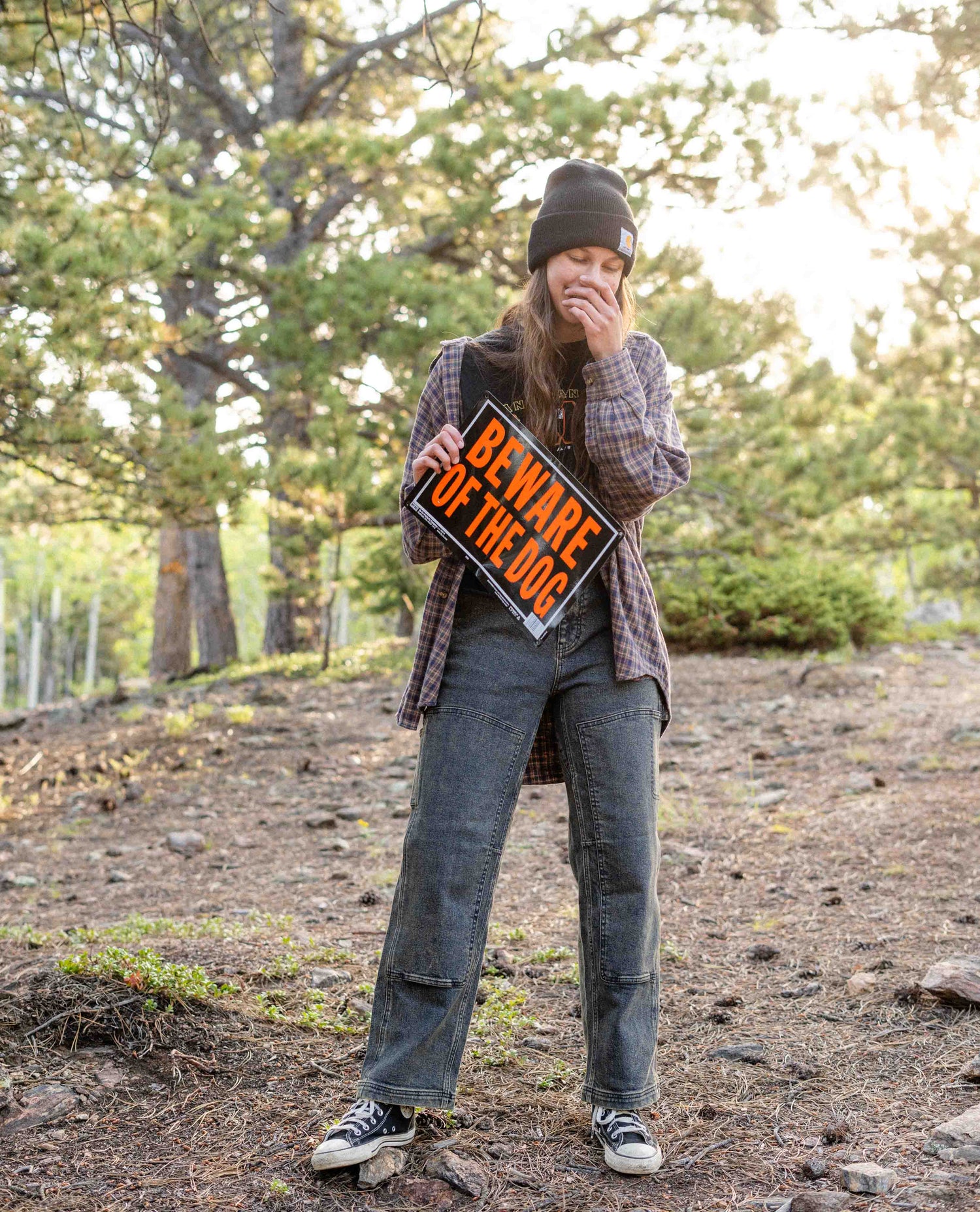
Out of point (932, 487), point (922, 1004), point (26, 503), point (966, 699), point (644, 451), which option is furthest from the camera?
point (932, 487)

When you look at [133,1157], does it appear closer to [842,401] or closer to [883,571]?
[842,401]

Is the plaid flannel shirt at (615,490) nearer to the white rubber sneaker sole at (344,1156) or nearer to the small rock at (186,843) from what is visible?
the white rubber sneaker sole at (344,1156)

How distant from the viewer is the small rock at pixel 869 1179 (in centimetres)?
200

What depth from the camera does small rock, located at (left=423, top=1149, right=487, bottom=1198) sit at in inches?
81.9

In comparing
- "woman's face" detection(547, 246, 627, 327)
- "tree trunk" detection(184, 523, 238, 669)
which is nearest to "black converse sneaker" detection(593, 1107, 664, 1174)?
"woman's face" detection(547, 246, 627, 327)

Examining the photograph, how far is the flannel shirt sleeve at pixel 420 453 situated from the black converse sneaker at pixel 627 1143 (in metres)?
1.21

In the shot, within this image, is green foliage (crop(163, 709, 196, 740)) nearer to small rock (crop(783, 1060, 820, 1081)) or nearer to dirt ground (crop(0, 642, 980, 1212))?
dirt ground (crop(0, 642, 980, 1212))

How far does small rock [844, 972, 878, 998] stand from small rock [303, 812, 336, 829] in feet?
9.77

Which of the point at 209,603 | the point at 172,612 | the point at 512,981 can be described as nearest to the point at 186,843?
the point at 512,981

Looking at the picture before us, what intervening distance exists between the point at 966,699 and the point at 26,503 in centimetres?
944

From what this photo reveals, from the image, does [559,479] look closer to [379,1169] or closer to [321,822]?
[379,1169]

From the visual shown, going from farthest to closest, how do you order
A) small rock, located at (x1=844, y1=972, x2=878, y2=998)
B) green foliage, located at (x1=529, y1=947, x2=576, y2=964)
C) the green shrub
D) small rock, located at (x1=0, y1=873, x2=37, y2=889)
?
the green shrub < small rock, located at (x1=0, y1=873, x2=37, y2=889) < green foliage, located at (x1=529, y1=947, x2=576, y2=964) < small rock, located at (x1=844, y1=972, x2=878, y2=998)

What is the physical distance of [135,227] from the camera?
6445mm

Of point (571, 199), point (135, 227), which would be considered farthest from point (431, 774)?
point (135, 227)
